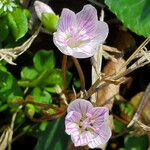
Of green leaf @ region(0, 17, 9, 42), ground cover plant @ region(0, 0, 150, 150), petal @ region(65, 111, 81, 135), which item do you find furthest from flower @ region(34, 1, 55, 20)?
petal @ region(65, 111, 81, 135)

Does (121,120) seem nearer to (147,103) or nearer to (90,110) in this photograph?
(147,103)

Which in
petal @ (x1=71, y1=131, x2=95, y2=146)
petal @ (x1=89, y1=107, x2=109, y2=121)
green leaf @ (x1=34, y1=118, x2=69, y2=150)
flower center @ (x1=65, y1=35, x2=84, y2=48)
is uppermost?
flower center @ (x1=65, y1=35, x2=84, y2=48)

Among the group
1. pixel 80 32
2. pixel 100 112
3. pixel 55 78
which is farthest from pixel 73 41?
pixel 100 112

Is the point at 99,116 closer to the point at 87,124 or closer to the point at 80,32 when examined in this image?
the point at 87,124

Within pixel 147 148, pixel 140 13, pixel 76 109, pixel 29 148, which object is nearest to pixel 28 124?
pixel 29 148

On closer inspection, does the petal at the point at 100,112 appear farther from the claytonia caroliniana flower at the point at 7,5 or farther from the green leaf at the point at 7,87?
the claytonia caroliniana flower at the point at 7,5

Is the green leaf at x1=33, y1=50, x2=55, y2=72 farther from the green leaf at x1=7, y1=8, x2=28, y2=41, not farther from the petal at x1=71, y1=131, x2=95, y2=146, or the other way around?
the petal at x1=71, y1=131, x2=95, y2=146
